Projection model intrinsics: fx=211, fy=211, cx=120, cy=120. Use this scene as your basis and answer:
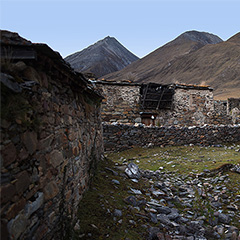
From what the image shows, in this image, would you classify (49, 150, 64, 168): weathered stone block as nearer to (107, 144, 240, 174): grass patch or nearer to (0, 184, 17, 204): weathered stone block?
(0, 184, 17, 204): weathered stone block

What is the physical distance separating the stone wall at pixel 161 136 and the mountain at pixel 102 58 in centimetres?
4728

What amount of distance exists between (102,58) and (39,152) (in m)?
68.0

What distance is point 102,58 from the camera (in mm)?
67125

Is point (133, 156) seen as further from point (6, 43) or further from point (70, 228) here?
point (6, 43)

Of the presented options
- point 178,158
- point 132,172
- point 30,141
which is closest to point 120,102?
point 178,158

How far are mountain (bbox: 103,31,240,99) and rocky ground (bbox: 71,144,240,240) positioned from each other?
108 ft

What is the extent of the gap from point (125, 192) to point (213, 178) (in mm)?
3146

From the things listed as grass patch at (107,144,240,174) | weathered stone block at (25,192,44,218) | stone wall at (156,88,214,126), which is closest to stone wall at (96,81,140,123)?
stone wall at (156,88,214,126)

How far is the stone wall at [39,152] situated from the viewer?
5.64 ft

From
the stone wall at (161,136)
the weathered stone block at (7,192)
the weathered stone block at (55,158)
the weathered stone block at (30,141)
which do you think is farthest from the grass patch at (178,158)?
the weathered stone block at (7,192)

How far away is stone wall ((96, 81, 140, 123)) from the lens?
48.7ft

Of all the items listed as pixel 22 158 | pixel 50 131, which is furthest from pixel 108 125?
pixel 22 158

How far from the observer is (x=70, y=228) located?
2781 mm

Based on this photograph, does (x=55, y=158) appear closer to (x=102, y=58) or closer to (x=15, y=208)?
(x=15, y=208)
